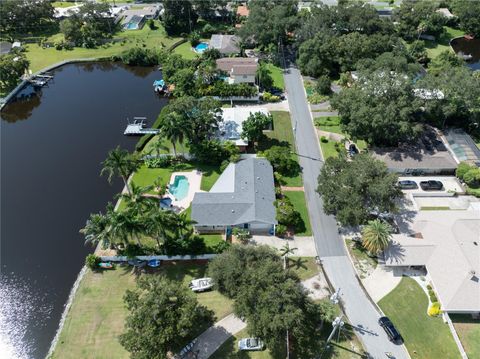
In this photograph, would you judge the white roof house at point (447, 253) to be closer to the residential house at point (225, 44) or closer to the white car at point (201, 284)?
the white car at point (201, 284)

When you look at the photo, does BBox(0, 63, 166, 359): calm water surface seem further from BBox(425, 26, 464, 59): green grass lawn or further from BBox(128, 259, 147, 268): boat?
BBox(425, 26, 464, 59): green grass lawn

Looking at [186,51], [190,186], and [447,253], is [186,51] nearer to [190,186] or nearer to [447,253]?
[190,186]

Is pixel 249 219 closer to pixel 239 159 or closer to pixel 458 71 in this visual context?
pixel 239 159

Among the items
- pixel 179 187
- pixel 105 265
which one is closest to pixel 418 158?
pixel 179 187

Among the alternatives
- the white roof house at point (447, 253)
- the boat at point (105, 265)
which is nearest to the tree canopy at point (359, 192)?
the white roof house at point (447, 253)

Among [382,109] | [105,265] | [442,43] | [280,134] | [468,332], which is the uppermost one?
[382,109]

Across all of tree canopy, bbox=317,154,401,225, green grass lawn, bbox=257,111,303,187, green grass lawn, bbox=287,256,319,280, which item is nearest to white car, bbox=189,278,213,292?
green grass lawn, bbox=287,256,319,280
